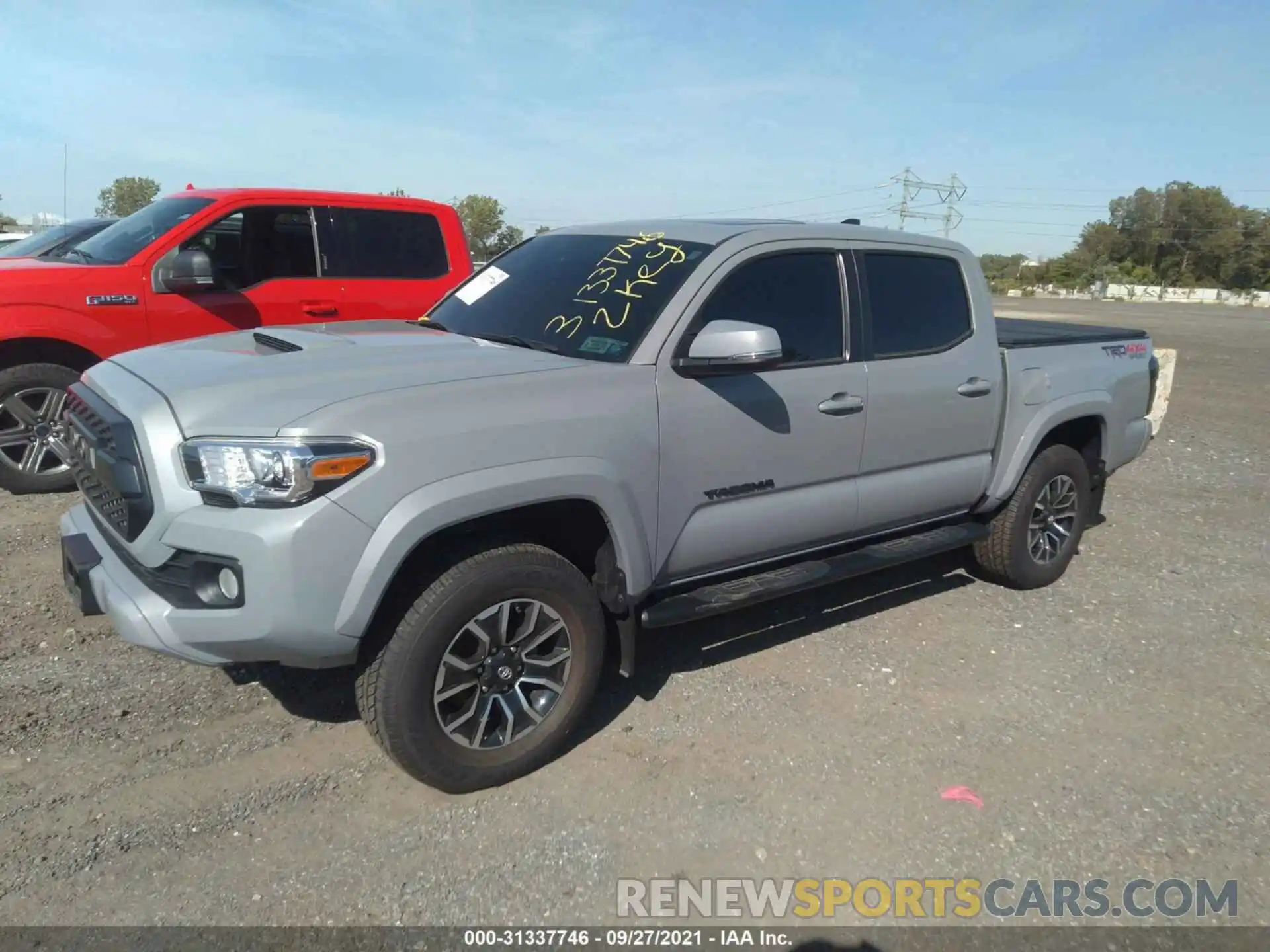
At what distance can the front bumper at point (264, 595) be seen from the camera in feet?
8.51

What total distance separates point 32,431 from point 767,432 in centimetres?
483

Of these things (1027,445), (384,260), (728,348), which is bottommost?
(1027,445)

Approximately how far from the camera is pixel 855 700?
387 cm

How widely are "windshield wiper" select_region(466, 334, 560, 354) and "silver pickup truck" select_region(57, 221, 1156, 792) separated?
0.08 ft

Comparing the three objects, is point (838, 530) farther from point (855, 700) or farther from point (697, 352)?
point (697, 352)

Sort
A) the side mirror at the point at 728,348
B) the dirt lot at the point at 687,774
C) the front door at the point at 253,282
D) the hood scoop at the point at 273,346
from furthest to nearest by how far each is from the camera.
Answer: the front door at the point at 253,282 < the hood scoop at the point at 273,346 < the side mirror at the point at 728,348 < the dirt lot at the point at 687,774

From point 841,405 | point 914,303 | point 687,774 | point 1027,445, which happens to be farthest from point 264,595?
point 1027,445

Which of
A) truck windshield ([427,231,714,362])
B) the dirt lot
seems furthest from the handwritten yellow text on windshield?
the dirt lot

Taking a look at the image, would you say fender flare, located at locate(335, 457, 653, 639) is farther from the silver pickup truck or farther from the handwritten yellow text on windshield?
the handwritten yellow text on windshield

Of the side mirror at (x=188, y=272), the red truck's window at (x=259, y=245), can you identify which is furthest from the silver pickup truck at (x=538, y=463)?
the red truck's window at (x=259, y=245)

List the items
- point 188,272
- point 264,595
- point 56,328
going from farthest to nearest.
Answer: point 188,272 < point 56,328 < point 264,595

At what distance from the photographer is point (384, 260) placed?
6922mm

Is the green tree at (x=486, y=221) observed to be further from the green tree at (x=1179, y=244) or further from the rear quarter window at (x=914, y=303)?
the green tree at (x=1179, y=244)

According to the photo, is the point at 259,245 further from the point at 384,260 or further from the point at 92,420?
the point at 92,420
